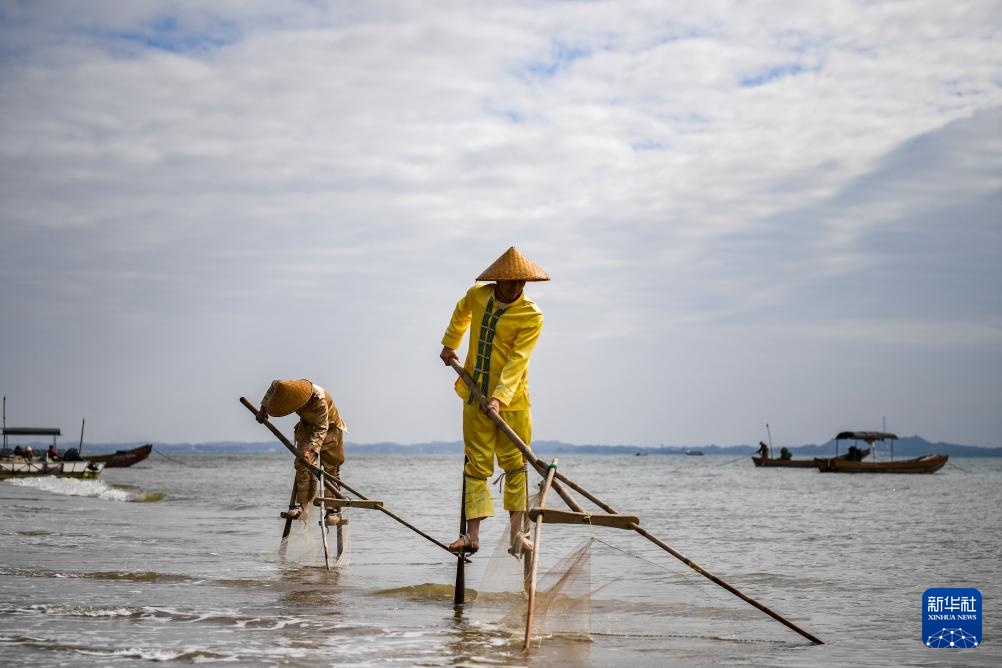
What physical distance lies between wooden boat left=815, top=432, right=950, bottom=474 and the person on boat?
50.6 metres

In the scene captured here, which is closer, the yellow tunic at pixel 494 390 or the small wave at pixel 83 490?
the yellow tunic at pixel 494 390

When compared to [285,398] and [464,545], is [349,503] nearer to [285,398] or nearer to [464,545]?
[285,398]

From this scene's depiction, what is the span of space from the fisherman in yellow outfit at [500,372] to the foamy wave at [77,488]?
68.9 feet

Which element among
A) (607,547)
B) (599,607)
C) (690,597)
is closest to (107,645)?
(607,547)

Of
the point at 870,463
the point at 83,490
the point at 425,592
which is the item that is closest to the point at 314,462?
the point at 425,592

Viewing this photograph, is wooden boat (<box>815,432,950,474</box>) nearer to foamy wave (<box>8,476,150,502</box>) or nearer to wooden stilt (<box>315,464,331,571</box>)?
foamy wave (<box>8,476,150,502</box>)

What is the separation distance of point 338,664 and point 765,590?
5511mm

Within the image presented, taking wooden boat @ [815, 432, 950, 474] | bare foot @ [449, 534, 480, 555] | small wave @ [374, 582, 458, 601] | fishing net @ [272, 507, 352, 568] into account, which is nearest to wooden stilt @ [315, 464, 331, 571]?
fishing net @ [272, 507, 352, 568]

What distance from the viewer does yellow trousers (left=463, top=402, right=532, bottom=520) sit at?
596 cm

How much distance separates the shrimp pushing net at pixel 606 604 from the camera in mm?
5406

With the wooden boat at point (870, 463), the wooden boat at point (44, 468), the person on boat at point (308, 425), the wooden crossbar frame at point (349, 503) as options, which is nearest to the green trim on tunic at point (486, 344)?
the wooden crossbar frame at point (349, 503)

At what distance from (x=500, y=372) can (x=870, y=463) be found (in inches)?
2224

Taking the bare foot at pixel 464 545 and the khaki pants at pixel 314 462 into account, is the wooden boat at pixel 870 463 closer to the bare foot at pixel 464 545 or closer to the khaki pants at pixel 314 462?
the khaki pants at pixel 314 462

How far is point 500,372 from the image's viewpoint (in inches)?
→ 235
